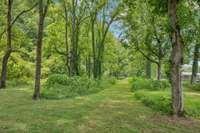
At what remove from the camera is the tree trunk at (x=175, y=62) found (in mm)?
10156

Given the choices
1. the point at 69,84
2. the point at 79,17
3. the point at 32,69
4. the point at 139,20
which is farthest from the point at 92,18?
the point at 69,84

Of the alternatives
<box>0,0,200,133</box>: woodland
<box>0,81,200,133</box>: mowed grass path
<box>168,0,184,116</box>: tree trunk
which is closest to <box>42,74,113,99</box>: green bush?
<box>0,0,200,133</box>: woodland

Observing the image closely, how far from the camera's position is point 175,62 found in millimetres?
10211

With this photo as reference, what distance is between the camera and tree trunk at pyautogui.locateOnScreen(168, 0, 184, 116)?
1016cm

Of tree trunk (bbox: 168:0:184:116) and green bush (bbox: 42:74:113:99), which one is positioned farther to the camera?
green bush (bbox: 42:74:113:99)

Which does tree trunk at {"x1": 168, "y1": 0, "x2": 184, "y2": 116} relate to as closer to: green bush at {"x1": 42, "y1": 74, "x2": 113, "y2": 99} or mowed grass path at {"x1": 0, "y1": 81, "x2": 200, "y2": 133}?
mowed grass path at {"x1": 0, "y1": 81, "x2": 200, "y2": 133}

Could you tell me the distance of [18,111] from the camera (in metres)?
10.1

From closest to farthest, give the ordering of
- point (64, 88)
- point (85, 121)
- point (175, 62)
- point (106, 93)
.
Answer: point (85, 121) < point (175, 62) < point (64, 88) < point (106, 93)

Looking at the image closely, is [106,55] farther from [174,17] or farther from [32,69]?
[174,17]

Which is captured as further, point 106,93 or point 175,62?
point 106,93

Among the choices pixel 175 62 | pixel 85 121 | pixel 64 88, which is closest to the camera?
pixel 85 121

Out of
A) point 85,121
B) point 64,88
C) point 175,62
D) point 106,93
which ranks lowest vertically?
point 85,121

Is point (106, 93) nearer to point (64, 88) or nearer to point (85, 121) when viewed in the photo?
point (64, 88)

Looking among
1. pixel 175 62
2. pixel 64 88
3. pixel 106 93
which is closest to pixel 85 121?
pixel 175 62
